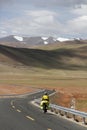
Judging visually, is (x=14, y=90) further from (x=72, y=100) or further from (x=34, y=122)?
(x=34, y=122)

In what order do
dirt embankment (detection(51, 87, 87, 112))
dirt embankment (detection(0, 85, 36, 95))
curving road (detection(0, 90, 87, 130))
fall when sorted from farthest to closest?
1. dirt embankment (detection(0, 85, 36, 95))
2. dirt embankment (detection(51, 87, 87, 112))
3. curving road (detection(0, 90, 87, 130))

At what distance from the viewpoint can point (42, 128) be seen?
1950 cm

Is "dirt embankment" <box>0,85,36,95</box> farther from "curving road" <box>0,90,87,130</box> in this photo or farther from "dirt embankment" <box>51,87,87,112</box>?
"curving road" <box>0,90,87,130</box>

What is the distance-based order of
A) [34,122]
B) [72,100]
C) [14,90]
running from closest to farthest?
[34,122], [72,100], [14,90]

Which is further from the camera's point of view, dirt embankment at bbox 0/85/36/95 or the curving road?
dirt embankment at bbox 0/85/36/95

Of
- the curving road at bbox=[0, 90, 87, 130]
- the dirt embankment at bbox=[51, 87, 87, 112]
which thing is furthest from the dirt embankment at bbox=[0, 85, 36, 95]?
the curving road at bbox=[0, 90, 87, 130]

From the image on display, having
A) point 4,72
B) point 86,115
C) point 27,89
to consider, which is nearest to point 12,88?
point 27,89

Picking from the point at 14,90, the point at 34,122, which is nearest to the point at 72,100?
the point at 34,122

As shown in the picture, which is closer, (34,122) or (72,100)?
(34,122)

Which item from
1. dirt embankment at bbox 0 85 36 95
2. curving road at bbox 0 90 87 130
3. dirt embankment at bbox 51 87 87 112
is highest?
curving road at bbox 0 90 87 130

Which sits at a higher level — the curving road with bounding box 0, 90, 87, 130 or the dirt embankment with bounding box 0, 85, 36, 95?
the curving road with bounding box 0, 90, 87, 130

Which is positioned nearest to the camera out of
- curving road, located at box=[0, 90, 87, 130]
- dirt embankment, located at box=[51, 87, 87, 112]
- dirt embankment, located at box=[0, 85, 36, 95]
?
curving road, located at box=[0, 90, 87, 130]

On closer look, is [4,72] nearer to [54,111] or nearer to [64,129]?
[54,111]

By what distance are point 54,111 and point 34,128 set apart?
573 inches
